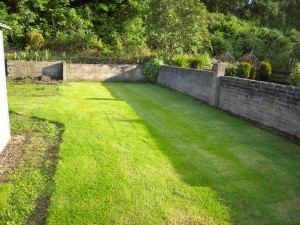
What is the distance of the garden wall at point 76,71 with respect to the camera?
44.5ft

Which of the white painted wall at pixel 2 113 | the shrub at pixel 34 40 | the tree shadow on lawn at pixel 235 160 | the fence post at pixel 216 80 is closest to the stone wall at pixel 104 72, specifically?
the shrub at pixel 34 40

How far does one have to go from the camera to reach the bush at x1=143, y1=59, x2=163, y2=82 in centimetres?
1509

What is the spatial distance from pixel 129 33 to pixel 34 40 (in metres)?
6.01

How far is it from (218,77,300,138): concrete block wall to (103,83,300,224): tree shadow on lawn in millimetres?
354

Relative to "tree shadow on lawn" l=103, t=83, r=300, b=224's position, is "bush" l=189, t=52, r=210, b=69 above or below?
above

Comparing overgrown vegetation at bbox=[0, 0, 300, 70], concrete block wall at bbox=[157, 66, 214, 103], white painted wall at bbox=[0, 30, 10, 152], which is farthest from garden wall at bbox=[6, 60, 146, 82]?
white painted wall at bbox=[0, 30, 10, 152]

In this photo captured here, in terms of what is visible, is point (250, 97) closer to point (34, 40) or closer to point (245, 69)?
point (245, 69)

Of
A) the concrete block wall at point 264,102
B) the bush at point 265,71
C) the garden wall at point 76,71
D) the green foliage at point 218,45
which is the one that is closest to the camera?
the concrete block wall at point 264,102

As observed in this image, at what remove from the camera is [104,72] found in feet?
49.8

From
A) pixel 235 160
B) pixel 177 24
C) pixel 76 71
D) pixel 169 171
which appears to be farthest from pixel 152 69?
pixel 169 171

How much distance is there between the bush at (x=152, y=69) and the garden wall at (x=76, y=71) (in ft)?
1.08

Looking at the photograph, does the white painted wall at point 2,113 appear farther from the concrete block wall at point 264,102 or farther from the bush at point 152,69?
the bush at point 152,69

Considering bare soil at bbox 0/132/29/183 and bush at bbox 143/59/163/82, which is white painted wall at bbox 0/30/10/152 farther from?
bush at bbox 143/59/163/82

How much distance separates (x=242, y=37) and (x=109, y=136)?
1983 centimetres
